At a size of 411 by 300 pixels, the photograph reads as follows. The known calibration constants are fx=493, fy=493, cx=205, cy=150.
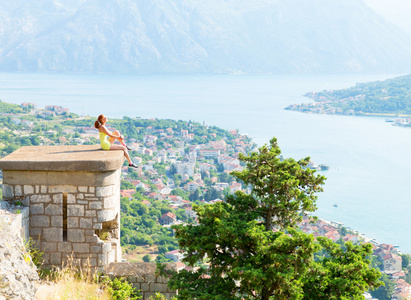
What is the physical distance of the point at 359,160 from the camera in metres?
70.2

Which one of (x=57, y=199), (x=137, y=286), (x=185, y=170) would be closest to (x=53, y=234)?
(x=57, y=199)

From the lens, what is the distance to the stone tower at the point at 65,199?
461 centimetres

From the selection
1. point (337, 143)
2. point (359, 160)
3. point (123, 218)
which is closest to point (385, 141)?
point (337, 143)

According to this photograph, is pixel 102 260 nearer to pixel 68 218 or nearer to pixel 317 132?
pixel 68 218

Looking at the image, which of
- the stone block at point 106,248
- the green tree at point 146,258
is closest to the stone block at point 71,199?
the stone block at point 106,248

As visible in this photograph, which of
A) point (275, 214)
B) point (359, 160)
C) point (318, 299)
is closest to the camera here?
point (318, 299)

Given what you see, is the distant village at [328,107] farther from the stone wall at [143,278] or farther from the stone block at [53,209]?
the stone block at [53,209]

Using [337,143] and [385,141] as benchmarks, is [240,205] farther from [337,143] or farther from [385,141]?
→ [385,141]

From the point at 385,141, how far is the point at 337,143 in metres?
9.42

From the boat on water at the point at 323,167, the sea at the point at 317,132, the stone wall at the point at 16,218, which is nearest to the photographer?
the stone wall at the point at 16,218

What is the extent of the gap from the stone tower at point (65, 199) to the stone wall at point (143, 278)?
135mm

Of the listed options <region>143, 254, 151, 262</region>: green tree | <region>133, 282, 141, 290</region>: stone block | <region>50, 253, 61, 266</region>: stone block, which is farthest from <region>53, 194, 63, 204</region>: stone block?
<region>143, 254, 151, 262</region>: green tree

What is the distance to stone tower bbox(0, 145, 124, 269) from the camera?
461 cm

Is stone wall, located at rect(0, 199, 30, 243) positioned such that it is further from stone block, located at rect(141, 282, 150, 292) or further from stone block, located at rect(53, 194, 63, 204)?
stone block, located at rect(141, 282, 150, 292)
